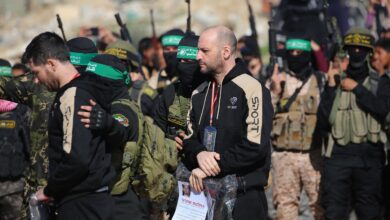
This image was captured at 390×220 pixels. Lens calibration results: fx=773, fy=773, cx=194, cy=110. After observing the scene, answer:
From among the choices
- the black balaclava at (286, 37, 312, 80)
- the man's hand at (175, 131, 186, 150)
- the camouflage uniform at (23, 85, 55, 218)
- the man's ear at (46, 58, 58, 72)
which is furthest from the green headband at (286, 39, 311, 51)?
the man's ear at (46, 58, 58, 72)

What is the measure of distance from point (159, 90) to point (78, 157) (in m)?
4.25

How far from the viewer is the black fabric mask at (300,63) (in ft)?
29.4

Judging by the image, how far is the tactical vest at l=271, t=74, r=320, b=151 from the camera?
8.75m

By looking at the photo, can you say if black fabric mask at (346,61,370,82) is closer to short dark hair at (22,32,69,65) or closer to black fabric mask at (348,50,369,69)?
black fabric mask at (348,50,369,69)

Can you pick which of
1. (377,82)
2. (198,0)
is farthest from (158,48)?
(198,0)

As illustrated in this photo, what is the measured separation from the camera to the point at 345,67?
882 cm

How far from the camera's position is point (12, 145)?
27.2 ft

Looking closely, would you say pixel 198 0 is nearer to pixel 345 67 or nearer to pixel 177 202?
pixel 345 67

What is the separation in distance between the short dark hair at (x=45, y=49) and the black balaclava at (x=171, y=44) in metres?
3.49

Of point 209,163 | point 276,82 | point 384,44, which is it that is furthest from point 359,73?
point 209,163

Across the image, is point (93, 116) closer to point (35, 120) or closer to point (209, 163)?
point (209, 163)

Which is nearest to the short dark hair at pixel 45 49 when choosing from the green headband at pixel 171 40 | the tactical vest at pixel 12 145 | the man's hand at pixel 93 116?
the man's hand at pixel 93 116

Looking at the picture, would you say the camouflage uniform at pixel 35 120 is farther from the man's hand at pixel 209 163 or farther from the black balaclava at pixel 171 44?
the black balaclava at pixel 171 44

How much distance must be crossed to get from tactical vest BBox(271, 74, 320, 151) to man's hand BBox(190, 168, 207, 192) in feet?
10.1
